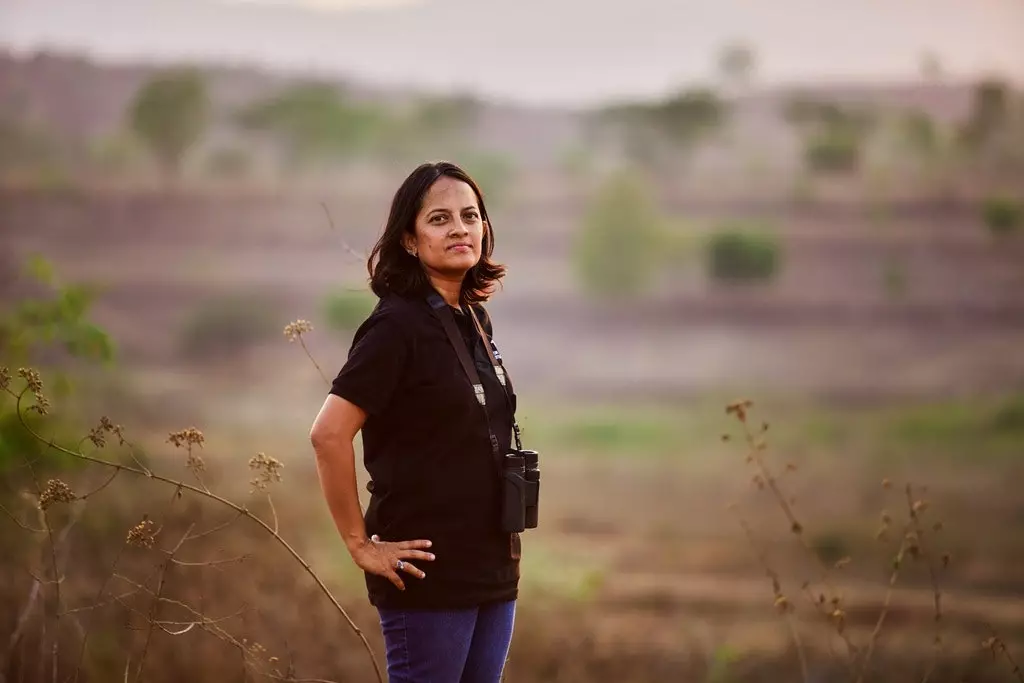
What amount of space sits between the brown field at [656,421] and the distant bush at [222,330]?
12.0 inches

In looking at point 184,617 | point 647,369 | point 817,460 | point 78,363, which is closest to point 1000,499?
point 817,460

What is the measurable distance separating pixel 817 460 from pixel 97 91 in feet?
108

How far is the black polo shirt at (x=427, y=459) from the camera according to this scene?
8.82 feet

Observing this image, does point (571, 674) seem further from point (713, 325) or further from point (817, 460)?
point (713, 325)

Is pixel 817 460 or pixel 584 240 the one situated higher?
pixel 584 240

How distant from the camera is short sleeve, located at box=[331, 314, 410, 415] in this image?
8.65ft

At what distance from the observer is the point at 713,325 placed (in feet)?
123

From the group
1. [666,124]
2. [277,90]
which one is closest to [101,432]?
[666,124]

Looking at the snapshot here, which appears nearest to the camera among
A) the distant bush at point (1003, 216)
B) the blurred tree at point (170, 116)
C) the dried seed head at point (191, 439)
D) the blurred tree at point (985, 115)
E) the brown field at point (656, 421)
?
the dried seed head at point (191, 439)

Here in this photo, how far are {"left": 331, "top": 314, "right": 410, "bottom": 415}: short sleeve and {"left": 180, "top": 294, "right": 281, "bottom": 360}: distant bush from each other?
1407 inches

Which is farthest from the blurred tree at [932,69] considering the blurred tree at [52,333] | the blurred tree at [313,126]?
the blurred tree at [52,333]

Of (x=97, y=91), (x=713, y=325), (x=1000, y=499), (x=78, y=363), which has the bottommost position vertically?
(x=1000, y=499)

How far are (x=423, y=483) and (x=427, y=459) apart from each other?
55mm

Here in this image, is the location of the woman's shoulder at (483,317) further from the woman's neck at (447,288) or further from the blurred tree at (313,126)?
the blurred tree at (313,126)
